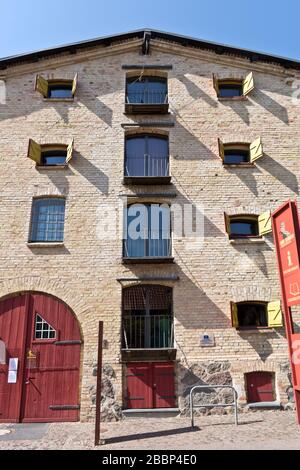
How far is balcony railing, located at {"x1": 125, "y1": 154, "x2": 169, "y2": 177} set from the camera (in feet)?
45.3

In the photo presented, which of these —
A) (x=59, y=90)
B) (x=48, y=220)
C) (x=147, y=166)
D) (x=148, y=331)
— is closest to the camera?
(x=148, y=331)

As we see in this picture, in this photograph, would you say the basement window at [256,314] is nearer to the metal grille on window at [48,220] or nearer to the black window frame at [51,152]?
the metal grille on window at [48,220]

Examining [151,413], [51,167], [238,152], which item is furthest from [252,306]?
[51,167]

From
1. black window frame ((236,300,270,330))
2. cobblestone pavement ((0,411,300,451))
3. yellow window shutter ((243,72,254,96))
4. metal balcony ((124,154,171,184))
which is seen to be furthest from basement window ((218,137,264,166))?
cobblestone pavement ((0,411,300,451))

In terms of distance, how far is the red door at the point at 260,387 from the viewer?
11.5 meters

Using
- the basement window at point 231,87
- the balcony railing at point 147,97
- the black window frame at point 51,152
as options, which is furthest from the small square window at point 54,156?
the basement window at point 231,87

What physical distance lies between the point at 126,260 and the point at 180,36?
9811 mm

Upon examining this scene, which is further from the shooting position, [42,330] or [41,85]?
[41,85]

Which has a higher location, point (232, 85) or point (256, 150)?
point (232, 85)

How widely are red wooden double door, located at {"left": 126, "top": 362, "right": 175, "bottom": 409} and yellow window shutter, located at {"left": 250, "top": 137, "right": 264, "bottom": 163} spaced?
766 centimetres

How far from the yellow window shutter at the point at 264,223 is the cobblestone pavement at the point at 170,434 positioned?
5.51 m

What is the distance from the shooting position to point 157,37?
52.1 ft

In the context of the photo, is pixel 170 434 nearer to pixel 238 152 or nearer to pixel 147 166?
pixel 147 166

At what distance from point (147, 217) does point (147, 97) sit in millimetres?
5199
